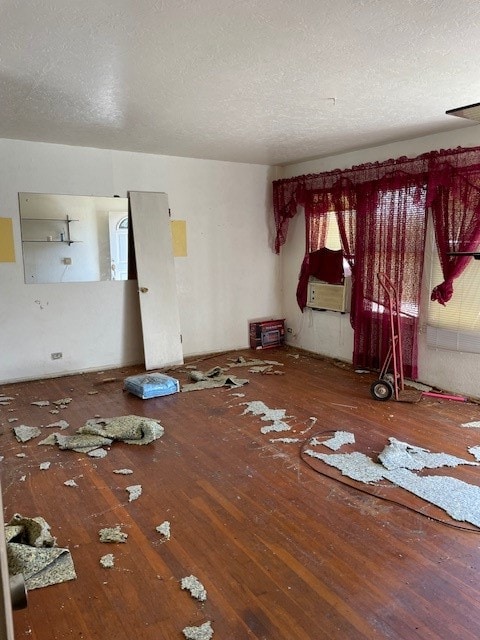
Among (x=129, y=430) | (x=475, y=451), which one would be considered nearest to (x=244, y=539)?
(x=129, y=430)

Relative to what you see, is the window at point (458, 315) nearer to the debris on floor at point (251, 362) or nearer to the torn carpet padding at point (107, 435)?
the debris on floor at point (251, 362)

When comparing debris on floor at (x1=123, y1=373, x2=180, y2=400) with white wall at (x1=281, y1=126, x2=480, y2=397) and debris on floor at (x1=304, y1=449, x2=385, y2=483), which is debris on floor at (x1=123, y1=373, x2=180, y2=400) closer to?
debris on floor at (x1=304, y1=449, x2=385, y2=483)

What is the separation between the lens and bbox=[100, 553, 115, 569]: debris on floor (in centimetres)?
217

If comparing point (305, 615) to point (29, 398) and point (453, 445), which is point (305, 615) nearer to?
point (453, 445)

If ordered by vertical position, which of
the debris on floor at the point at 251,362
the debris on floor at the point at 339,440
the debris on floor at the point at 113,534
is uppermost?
the debris on floor at the point at 251,362

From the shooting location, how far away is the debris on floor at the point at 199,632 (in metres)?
1.76

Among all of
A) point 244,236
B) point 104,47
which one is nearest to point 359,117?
point 104,47

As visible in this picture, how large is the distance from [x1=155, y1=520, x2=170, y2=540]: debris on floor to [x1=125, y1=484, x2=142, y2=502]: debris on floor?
329mm

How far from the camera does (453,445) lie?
338 cm

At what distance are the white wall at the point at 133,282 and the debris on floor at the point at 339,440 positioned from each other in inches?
116

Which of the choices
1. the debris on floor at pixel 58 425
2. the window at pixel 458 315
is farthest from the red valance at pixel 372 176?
the debris on floor at pixel 58 425

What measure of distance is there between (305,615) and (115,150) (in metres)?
4.85

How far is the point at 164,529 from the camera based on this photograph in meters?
2.44

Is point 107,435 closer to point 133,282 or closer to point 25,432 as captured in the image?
point 25,432
